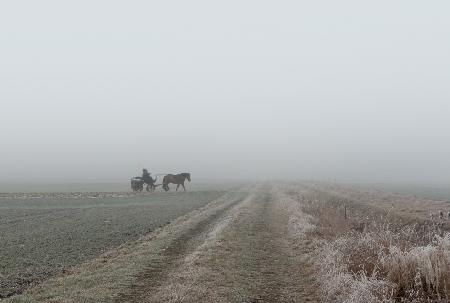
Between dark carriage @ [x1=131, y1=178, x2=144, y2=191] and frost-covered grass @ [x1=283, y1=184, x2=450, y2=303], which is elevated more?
dark carriage @ [x1=131, y1=178, x2=144, y2=191]

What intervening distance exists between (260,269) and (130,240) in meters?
9.52

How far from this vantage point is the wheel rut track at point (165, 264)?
43.1 ft

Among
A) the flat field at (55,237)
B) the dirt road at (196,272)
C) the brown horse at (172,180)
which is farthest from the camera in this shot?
the brown horse at (172,180)

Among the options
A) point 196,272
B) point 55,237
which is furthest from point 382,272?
point 55,237

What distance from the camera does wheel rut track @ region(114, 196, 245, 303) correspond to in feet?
43.1

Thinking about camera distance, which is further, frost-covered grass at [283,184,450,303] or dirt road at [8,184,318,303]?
dirt road at [8,184,318,303]

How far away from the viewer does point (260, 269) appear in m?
16.6

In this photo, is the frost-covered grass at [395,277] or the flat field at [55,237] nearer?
the frost-covered grass at [395,277]

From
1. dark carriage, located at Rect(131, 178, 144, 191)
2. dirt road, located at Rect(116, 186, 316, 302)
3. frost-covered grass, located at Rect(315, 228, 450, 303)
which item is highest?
dark carriage, located at Rect(131, 178, 144, 191)

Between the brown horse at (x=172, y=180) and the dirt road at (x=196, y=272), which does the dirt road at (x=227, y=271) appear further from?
the brown horse at (x=172, y=180)

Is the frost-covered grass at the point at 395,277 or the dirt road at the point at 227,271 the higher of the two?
the frost-covered grass at the point at 395,277

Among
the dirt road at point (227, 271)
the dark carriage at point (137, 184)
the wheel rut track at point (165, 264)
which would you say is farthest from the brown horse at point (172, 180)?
the dirt road at point (227, 271)

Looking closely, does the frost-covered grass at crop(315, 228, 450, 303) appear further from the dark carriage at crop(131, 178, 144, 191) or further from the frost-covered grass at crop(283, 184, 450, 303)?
the dark carriage at crop(131, 178, 144, 191)

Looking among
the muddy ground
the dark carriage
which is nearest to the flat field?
the muddy ground
